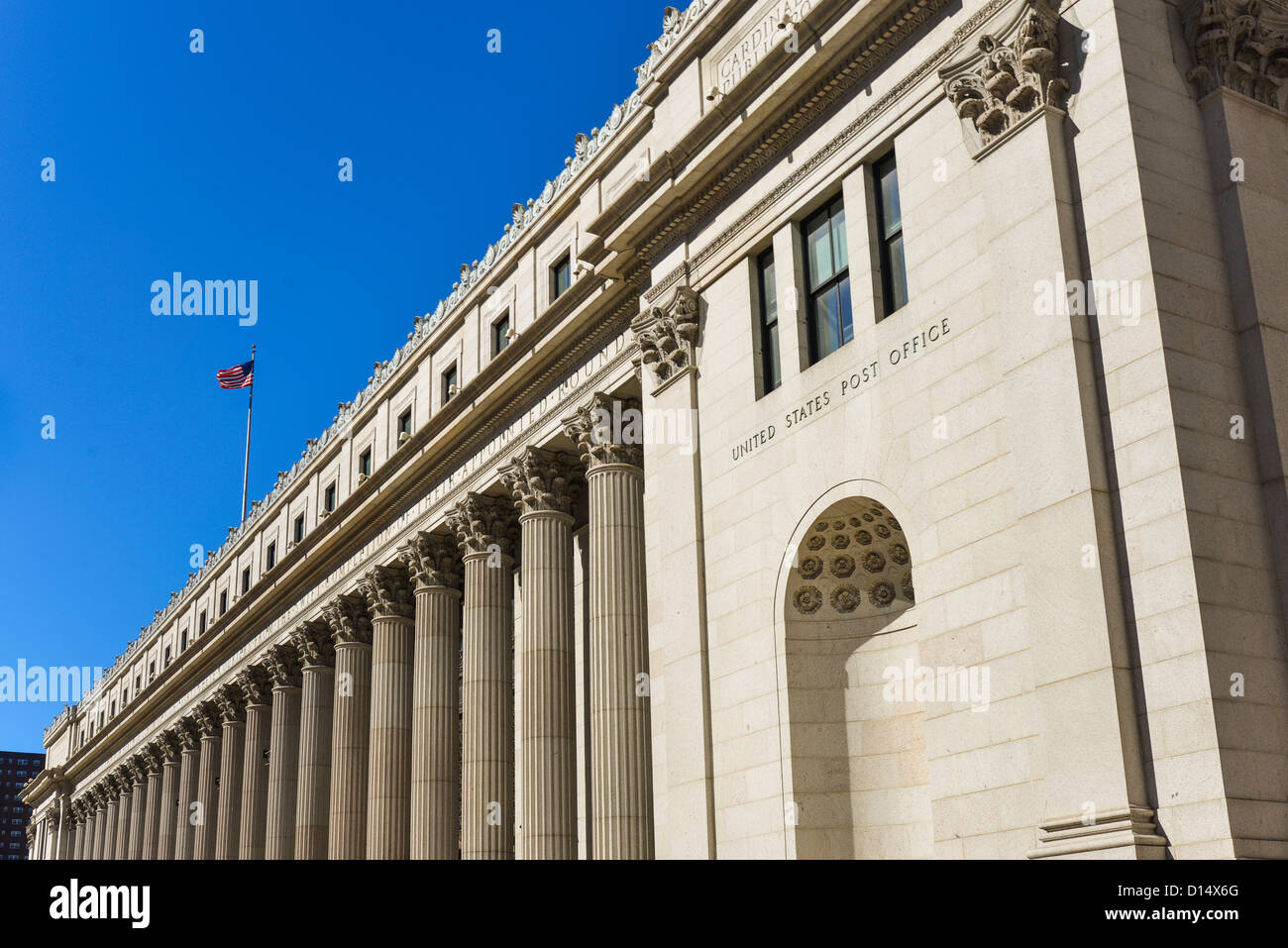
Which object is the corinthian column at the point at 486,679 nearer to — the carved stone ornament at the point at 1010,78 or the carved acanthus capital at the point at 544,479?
the carved acanthus capital at the point at 544,479

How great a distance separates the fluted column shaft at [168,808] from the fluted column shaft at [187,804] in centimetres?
74

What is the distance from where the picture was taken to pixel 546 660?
38.4 metres

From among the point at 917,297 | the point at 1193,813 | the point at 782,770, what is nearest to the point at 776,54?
the point at 917,297

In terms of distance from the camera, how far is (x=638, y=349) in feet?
115

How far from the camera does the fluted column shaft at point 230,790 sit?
64938mm

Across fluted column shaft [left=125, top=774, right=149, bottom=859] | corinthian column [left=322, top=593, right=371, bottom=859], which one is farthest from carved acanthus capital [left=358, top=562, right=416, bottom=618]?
fluted column shaft [left=125, top=774, right=149, bottom=859]

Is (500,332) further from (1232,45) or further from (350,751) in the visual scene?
(1232,45)

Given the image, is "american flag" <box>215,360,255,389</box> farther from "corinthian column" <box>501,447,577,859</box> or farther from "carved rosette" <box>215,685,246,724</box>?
"corinthian column" <box>501,447,577,859</box>

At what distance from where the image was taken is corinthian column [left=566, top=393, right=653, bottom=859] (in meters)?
33.3

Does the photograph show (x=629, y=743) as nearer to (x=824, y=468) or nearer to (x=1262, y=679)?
(x=824, y=468)

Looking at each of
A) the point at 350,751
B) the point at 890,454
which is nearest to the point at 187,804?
the point at 350,751

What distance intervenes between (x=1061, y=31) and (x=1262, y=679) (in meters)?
10.9

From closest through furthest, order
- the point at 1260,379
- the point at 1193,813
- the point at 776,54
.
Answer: the point at 1193,813 → the point at 1260,379 → the point at 776,54

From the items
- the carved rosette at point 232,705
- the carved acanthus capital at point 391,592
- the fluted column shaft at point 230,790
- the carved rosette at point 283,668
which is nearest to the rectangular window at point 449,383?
the carved acanthus capital at point 391,592
